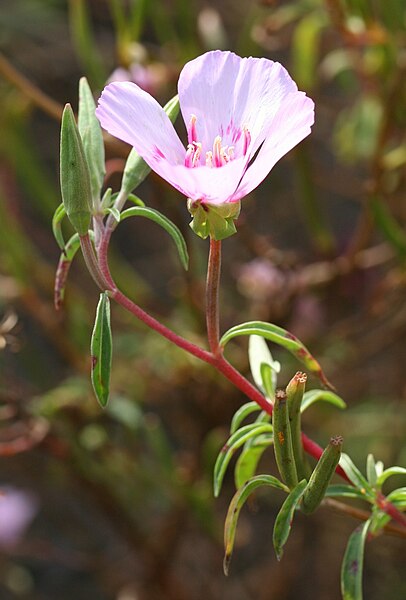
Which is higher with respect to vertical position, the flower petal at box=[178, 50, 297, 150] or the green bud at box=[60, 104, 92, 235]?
the flower petal at box=[178, 50, 297, 150]

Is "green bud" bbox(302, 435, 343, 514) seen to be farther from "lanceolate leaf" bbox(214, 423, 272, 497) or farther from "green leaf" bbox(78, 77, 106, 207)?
"green leaf" bbox(78, 77, 106, 207)

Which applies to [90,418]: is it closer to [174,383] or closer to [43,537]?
[174,383]

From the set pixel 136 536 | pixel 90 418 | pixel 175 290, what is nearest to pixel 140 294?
pixel 175 290

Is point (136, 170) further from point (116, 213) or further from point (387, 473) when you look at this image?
point (387, 473)

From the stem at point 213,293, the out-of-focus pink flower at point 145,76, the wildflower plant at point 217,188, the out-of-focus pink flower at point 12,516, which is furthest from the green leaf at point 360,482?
the out-of-focus pink flower at point 12,516

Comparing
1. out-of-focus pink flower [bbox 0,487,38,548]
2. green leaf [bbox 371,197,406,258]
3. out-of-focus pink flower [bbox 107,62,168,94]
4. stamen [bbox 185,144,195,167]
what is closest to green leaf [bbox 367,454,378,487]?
stamen [bbox 185,144,195,167]

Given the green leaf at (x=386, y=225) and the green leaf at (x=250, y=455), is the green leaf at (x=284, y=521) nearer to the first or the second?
the green leaf at (x=250, y=455)
